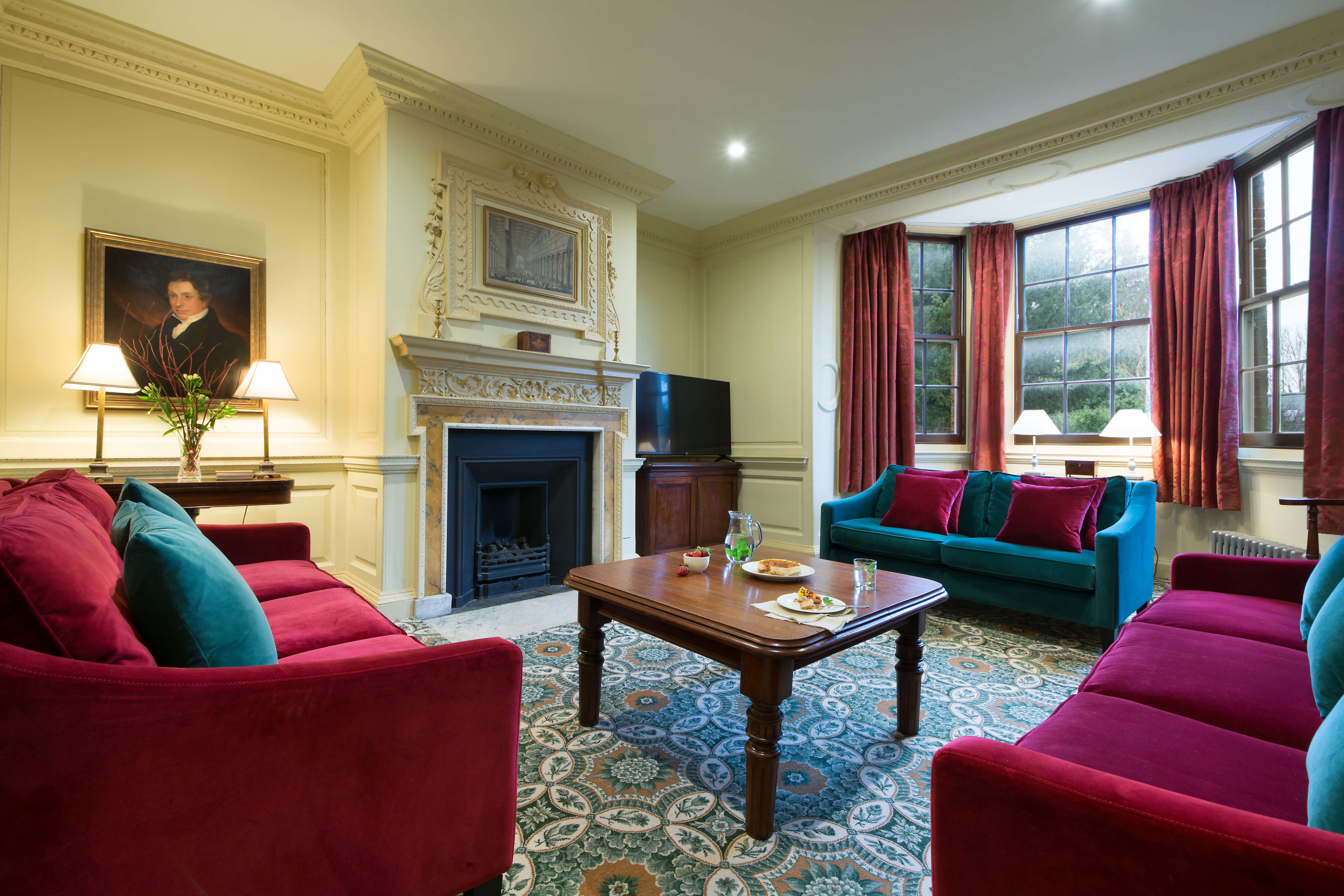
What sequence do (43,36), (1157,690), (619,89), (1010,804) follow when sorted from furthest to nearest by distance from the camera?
(619,89)
(43,36)
(1157,690)
(1010,804)

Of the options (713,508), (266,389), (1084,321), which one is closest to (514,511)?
(266,389)

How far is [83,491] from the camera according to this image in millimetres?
1517

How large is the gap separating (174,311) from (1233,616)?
456cm

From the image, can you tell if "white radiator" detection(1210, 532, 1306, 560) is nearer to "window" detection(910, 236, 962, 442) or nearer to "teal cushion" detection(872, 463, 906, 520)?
"teal cushion" detection(872, 463, 906, 520)

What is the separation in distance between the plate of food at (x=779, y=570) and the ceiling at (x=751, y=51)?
247 cm

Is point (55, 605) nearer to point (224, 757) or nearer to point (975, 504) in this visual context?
point (224, 757)

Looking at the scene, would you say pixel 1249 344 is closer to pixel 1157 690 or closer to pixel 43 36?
pixel 1157 690

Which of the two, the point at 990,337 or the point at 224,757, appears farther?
the point at 990,337

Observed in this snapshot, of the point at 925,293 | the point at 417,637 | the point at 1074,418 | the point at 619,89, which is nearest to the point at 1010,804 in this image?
the point at 417,637

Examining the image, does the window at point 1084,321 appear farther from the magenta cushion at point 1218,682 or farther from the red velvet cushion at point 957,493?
the magenta cushion at point 1218,682

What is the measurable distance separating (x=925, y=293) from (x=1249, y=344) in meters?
2.14

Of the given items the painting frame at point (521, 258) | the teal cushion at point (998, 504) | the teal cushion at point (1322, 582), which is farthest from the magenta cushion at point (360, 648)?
the teal cushion at point (998, 504)

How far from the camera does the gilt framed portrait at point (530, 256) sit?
138 inches

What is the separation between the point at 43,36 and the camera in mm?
2695
